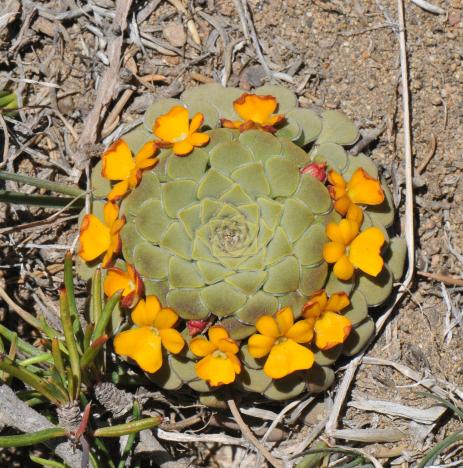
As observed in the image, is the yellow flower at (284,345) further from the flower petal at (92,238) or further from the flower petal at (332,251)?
the flower petal at (92,238)

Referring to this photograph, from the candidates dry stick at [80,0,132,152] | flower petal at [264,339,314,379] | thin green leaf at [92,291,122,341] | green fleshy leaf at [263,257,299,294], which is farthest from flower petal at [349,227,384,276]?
dry stick at [80,0,132,152]

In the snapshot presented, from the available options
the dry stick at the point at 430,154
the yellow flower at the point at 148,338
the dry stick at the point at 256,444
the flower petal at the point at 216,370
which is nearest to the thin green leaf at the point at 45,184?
the yellow flower at the point at 148,338

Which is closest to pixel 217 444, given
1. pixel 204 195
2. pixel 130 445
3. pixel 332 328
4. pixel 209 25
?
pixel 130 445

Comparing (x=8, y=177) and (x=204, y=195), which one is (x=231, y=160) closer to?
(x=204, y=195)

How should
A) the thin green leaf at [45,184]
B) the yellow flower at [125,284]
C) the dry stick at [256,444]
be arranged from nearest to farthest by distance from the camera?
1. the yellow flower at [125,284]
2. the thin green leaf at [45,184]
3. the dry stick at [256,444]

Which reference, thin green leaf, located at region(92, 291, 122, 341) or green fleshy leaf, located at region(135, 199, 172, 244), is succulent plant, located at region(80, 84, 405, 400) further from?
thin green leaf, located at region(92, 291, 122, 341)

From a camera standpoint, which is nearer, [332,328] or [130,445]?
[332,328]
